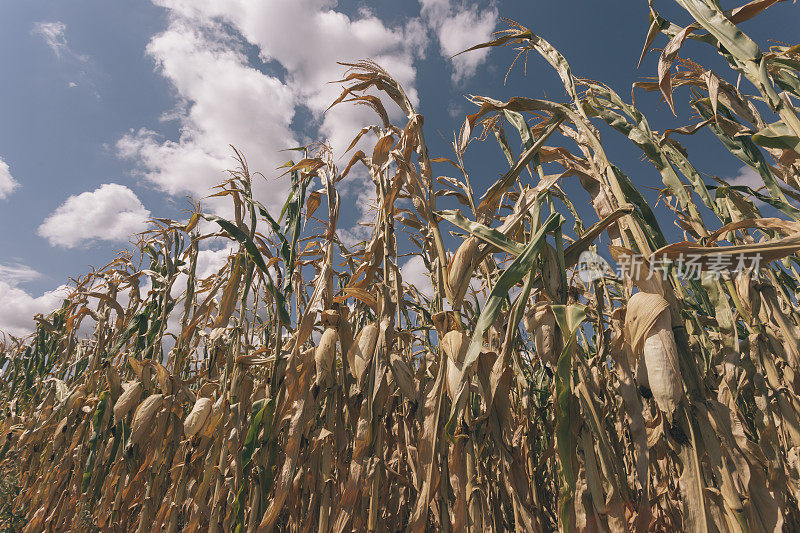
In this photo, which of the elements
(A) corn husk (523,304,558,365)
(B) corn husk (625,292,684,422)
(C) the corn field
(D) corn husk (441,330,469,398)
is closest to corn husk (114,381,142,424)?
(C) the corn field

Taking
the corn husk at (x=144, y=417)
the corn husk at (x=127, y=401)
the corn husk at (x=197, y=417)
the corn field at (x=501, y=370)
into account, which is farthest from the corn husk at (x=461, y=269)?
the corn husk at (x=127, y=401)

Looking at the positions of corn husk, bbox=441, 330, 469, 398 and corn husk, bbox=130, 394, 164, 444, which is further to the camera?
corn husk, bbox=130, 394, 164, 444

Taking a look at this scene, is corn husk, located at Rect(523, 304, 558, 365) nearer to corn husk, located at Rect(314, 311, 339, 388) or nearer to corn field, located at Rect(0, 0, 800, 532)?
corn field, located at Rect(0, 0, 800, 532)

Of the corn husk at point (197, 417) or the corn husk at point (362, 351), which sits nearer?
the corn husk at point (362, 351)

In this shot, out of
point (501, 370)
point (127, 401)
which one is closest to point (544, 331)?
point (501, 370)

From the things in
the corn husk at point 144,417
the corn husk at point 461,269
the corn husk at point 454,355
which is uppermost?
the corn husk at point 461,269

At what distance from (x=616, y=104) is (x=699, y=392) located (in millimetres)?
899

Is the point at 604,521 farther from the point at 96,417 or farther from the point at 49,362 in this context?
the point at 49,362

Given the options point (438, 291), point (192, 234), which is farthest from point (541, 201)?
point (192, 234)

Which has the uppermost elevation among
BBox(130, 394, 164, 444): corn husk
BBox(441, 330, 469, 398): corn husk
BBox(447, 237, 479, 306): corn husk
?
BBox(447, 237, 479, 306): corn husk

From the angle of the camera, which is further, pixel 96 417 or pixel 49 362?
pixel 49 362

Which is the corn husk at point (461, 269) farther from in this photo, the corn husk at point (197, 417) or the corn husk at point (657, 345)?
the corn husk at point (197, 417)

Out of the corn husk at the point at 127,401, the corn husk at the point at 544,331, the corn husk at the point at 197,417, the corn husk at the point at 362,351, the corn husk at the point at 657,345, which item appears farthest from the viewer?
the corn husk at the point at 127,401

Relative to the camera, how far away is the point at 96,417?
1.32m
